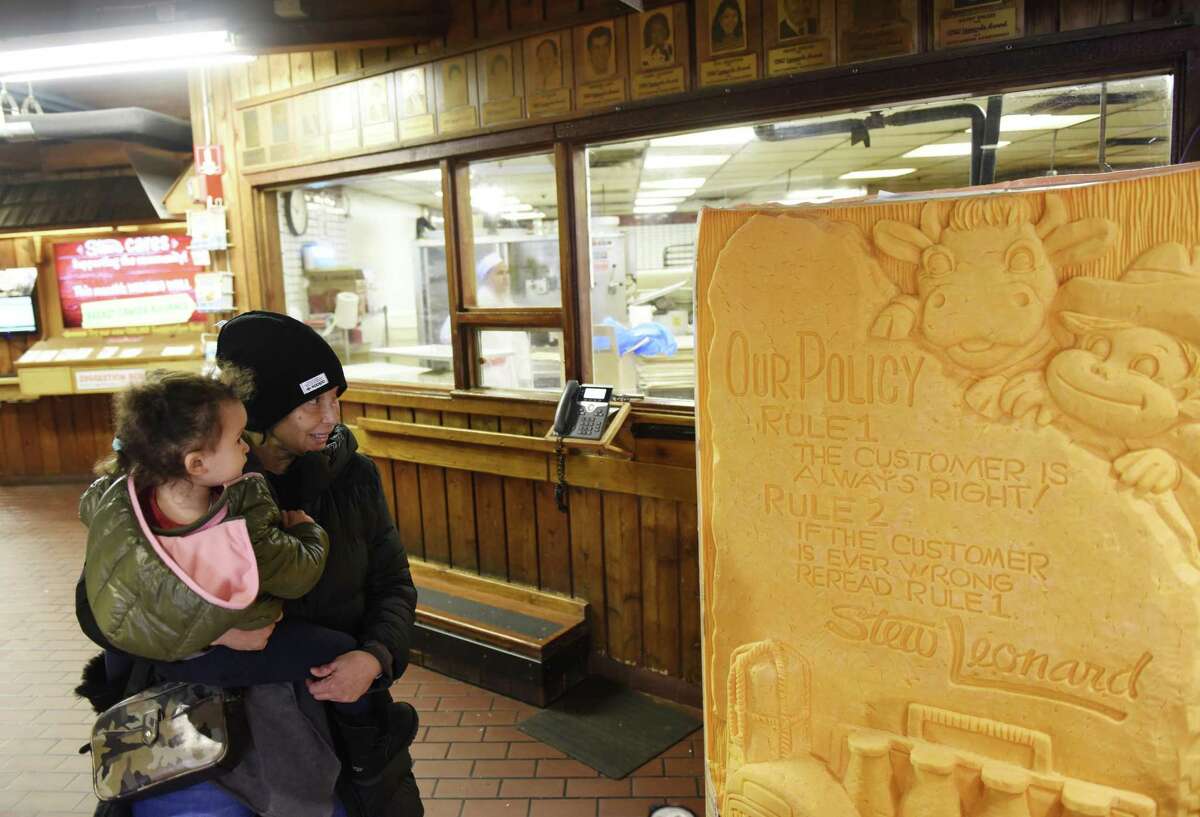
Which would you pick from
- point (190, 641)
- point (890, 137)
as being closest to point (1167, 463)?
point (190, 641)

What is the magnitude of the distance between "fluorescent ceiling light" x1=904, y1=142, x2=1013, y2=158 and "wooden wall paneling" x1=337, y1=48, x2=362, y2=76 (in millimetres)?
4014

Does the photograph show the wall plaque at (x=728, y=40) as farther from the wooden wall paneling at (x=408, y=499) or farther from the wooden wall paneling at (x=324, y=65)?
the wooden wall paneling at (x=408, y=499)

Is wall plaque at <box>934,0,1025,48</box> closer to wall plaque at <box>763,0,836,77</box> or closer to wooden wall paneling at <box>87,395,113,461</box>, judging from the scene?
wall plaque at <box>763,0,836,77</box>

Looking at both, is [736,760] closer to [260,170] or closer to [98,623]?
[98,623]

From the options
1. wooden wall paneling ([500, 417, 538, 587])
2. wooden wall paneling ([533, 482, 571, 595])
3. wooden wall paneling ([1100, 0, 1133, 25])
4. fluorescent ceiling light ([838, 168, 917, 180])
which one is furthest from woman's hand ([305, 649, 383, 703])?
fluorescent ceiling light ([838, 168, 917, 180])

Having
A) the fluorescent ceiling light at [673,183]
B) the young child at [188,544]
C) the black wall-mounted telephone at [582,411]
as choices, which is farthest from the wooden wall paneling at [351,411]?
the young child at [188,544]

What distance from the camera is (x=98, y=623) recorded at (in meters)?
1.60

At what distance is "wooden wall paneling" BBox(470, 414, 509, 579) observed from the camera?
457 cm

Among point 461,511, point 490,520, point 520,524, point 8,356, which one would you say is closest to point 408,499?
point 461,511

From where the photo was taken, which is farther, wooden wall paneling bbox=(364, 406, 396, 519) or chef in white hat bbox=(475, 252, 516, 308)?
wooden wall paneling bbox=(364, 406, 396, 519)

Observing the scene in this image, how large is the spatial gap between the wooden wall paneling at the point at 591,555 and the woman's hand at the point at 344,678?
237cm

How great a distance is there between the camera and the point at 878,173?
26.7 feet

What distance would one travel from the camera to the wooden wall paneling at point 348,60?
4.77 meters

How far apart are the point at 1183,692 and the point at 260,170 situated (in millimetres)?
5514
